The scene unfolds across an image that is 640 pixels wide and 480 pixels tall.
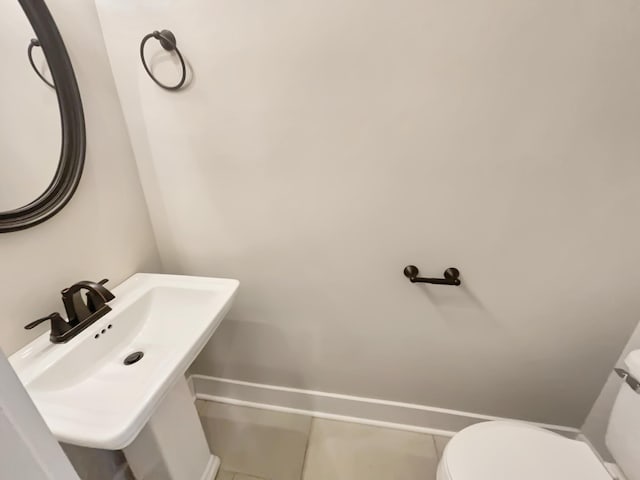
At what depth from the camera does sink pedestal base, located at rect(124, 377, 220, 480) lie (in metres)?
1.03

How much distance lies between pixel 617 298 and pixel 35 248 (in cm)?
191

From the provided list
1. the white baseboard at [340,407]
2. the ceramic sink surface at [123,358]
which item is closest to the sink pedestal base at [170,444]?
the ceramic sink surface at [123,358]

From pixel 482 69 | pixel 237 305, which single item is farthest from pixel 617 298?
pixel 237 305

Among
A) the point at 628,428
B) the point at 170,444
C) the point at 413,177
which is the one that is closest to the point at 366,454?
the point at 170,444

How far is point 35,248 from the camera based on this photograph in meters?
0.87

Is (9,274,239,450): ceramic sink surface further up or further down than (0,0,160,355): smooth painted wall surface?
further down

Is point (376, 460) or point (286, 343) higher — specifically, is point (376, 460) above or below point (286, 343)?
below

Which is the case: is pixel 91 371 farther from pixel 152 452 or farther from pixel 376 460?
pixel 376 460

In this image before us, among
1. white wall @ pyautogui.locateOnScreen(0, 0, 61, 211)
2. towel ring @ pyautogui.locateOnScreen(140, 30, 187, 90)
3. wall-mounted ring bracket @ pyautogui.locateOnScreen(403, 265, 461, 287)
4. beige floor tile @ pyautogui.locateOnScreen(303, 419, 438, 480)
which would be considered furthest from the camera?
beige floor tile @ pyautogui.locateOnScreen(303, 419, 438, 480)

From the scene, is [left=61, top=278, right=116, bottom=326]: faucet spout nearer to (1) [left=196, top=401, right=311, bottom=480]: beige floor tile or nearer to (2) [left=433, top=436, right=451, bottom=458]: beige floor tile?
(1) [left=196, top=401, right=311, bottom=480]: beige floor tile

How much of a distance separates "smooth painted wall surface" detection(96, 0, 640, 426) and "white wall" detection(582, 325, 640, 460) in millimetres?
30

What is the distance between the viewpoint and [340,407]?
1.52 metres

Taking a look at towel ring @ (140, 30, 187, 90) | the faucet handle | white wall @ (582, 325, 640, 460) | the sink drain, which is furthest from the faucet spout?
white wall @ (582, 325, 640, 460)

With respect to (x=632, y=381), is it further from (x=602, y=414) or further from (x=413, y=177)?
(x=413, y=177)
